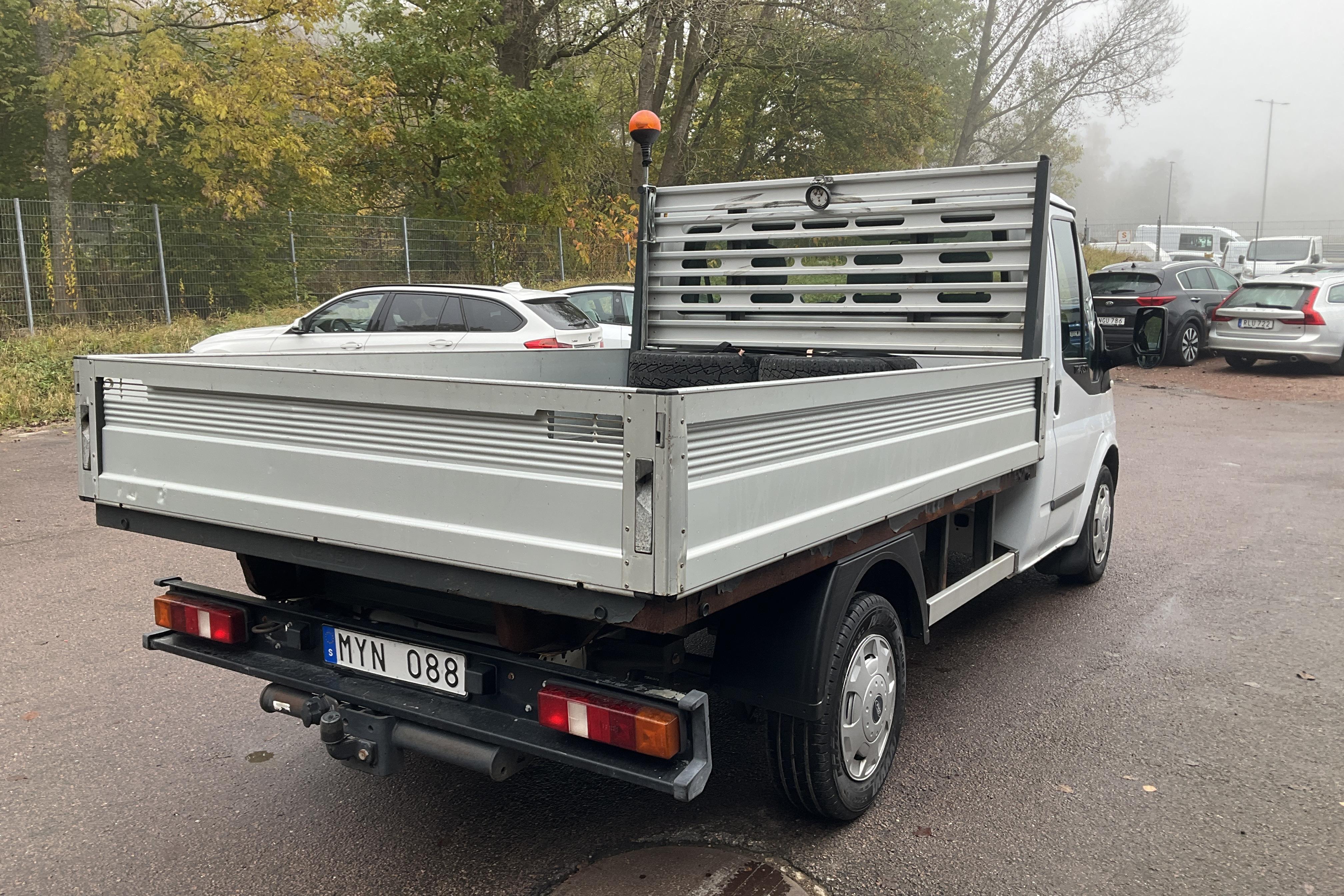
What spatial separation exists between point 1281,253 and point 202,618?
1549 inches

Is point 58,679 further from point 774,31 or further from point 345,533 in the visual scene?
point 774,31

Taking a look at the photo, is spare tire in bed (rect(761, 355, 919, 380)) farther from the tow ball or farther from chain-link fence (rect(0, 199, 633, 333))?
chain-link fence (rect(0, 199, 633, 333))

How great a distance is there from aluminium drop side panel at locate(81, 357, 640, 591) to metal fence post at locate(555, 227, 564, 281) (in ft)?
69.2

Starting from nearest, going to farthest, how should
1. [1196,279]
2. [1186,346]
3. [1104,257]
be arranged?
[1186,346]
[1196,279]
[1104,257]

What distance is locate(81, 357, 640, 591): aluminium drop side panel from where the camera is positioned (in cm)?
244

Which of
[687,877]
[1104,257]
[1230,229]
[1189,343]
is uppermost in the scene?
[1230,229]

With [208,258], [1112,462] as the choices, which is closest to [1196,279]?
[1112,462]

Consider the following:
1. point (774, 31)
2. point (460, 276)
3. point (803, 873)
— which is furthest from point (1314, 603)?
point (774, 31)

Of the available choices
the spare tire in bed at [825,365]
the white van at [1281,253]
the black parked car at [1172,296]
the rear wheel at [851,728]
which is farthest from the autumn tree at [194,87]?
the white van at [1281,253]

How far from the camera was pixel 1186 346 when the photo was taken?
58.5 ft

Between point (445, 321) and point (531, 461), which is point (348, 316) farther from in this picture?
Answer: point (531, 461)

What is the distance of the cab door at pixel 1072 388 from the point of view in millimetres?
4930

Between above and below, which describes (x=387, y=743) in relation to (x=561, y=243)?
below

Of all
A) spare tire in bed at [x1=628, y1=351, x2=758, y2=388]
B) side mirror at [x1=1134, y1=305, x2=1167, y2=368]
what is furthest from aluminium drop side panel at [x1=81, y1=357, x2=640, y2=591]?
side mirror at [x1=1134, y1=305, x2=1167, y2=368]
